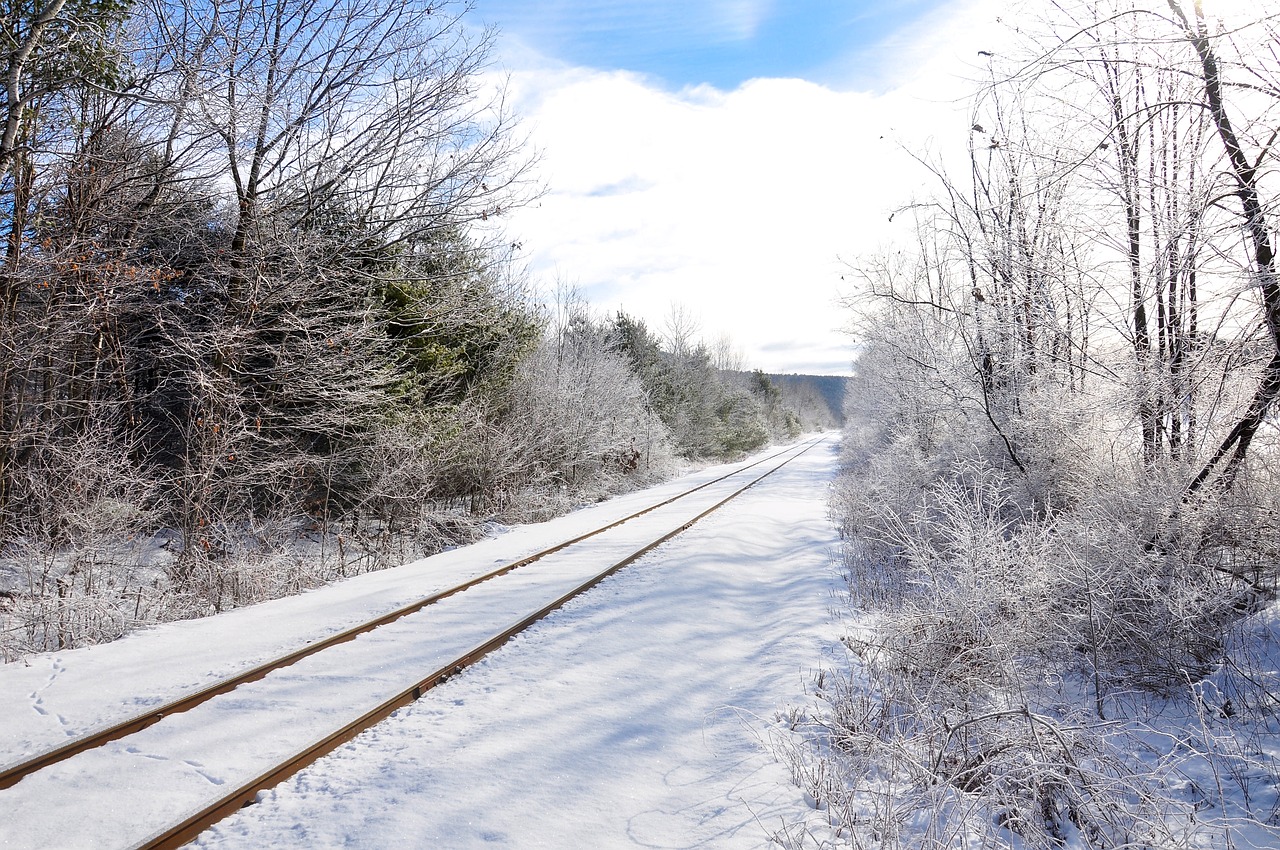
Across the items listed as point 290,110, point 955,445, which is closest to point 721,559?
point 955,445

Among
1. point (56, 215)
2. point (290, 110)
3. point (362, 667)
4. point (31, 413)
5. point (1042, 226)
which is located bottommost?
point (362, 667)

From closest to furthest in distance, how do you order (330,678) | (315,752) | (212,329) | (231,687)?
(315,752) < (231,687) < (330,678) < (212,329)

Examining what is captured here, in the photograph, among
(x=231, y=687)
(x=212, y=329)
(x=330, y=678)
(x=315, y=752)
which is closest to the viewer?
(x=315, y=752)

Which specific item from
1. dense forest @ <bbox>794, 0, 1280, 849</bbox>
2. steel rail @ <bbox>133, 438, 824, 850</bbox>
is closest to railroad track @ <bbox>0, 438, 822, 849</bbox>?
steel rail @ <bbox>133, 438, 824, 850</bbox>

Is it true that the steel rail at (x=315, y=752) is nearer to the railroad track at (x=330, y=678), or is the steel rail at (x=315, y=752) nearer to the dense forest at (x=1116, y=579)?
the railroad track at (x=330, y=678)

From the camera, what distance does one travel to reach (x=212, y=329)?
11.8 m

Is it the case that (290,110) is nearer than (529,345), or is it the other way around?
(290,110)

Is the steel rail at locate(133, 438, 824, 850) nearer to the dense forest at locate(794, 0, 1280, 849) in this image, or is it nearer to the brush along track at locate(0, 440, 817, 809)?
the brush along track at locate(0, 440, 817, 809)

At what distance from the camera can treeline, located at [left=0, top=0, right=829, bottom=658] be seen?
9.20 m

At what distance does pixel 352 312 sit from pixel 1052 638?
12.8 metres

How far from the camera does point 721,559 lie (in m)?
10.8

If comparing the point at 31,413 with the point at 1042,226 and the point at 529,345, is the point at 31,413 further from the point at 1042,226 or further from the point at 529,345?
the point at 1042,226

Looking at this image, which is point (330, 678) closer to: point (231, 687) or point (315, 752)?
point (231, 687)

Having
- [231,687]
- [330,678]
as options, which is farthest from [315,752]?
[231,687]
